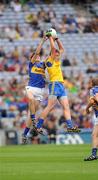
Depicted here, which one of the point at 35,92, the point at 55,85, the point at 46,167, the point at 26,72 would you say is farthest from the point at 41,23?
the point at 46,167

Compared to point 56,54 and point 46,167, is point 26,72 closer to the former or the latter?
point 56,54

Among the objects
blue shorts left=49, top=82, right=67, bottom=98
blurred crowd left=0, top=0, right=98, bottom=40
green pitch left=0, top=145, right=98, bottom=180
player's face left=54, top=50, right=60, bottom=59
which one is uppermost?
blurred crowd left=0, top=0, right=98, bottom=40

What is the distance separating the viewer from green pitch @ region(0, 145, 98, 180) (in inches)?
555

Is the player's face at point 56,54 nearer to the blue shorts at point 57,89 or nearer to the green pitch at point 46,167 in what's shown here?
the blue shorts at point 57,89

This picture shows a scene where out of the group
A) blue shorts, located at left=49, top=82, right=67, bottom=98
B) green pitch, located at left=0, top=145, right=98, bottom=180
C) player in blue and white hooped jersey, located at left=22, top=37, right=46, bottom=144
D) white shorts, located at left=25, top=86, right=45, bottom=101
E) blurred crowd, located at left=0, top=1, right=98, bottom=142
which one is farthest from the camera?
blurred crowd, located at left=0, top=1, right=98, bottom=142

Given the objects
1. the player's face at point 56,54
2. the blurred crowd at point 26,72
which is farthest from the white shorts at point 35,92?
the blurred crowd at point 26,72

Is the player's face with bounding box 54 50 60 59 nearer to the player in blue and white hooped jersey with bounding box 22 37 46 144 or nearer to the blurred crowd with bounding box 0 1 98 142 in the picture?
the player in blue and white hooped jersey with bounding box 22 37 46 144

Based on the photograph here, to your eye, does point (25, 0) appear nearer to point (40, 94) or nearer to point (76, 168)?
point (40, 94)

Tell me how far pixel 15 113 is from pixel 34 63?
34.8 ft

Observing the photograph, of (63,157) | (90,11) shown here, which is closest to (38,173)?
(63,157)

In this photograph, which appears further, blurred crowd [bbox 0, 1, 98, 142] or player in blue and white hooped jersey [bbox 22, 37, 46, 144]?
blurred crowd [bbox 0, 1, 98, 142]

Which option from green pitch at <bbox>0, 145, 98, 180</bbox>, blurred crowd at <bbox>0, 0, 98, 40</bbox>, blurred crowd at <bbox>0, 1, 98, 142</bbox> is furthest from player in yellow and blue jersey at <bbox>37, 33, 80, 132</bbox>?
blurred crowd at <bbox>0, 0, 98, 40</bbox>

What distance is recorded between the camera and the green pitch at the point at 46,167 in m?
14.1

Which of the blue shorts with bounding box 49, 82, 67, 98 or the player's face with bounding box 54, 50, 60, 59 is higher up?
the player's face with bounding box 54, 50, 60, 59
